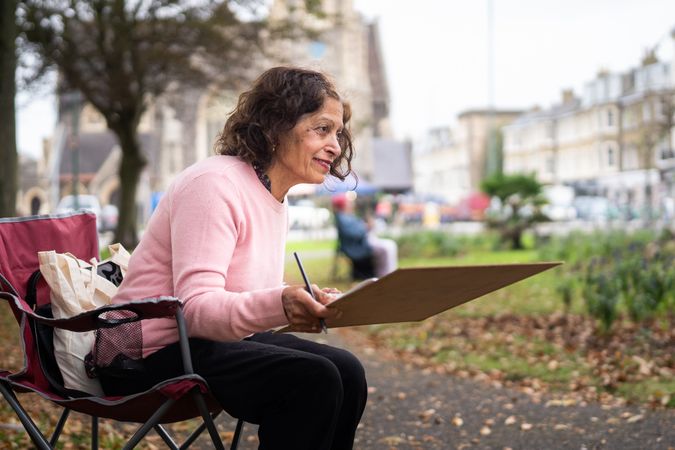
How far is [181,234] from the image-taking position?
266cm

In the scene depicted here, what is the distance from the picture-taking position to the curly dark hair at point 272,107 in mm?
2906

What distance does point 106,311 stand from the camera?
2633 millimetres

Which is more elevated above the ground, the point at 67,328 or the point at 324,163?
the point at 324,163

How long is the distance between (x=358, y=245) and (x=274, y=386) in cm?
1137

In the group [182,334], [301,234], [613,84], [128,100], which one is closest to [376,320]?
[182,334]

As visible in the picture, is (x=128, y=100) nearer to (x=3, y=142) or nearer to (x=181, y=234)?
(x=3, y=142)

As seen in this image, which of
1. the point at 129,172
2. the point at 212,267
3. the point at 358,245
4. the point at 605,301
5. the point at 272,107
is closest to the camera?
the point at 212,267

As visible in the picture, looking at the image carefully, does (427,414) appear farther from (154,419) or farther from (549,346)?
(154,419)

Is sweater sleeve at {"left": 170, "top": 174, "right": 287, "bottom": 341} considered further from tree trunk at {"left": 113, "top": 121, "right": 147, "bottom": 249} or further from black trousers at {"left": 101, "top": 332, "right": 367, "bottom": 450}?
tree trunk at {"left": 113, "top": 121, "right": 147, "bottom": 249}

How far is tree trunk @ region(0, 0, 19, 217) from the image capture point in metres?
9.98

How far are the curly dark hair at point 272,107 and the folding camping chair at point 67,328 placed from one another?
61cm

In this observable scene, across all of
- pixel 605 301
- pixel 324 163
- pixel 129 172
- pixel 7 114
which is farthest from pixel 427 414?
pixel 129 172

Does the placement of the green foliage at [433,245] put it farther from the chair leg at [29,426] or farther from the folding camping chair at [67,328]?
the chair leg at [29,426]

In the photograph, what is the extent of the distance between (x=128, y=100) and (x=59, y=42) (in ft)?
9.14
